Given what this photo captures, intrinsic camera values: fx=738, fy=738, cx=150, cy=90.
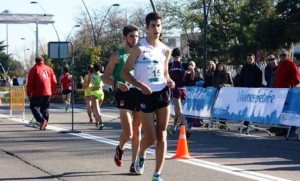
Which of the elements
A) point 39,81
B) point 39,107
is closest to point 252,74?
point 39,81

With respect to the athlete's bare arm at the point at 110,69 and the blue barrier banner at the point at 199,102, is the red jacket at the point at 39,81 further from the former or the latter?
the athlete's bare arm at the point at 110,69

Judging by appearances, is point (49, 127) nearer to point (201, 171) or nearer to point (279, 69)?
point (279, 69)

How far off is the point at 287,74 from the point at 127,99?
7706 millimetres

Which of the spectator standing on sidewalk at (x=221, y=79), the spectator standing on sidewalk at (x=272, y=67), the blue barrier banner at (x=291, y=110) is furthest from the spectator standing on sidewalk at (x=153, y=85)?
the spectator standing on sidewalk at (x=221, y=79)

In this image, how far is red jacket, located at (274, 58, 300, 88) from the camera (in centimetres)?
1658

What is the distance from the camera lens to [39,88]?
60.0 feet

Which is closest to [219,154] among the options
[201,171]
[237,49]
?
[201,171]

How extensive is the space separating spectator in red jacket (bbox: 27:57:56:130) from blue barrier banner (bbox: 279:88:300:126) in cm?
598

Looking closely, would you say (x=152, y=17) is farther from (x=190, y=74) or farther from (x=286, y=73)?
(x=190, y=74)

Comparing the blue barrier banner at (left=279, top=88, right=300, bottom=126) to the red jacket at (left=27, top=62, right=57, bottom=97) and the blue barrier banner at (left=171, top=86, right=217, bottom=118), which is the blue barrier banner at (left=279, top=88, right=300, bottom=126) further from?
the red jacket at (left=27, top=62, right=57, bottom=97)

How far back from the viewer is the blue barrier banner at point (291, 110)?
15.4 meters

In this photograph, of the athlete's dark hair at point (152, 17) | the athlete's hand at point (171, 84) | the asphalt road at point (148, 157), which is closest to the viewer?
the athlete's dark hair at point (152, 17)

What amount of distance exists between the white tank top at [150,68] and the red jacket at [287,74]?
8.25 metres

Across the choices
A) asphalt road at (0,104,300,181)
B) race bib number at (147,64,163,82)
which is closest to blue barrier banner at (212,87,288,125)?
asphalt road at (0,104,300,181)
